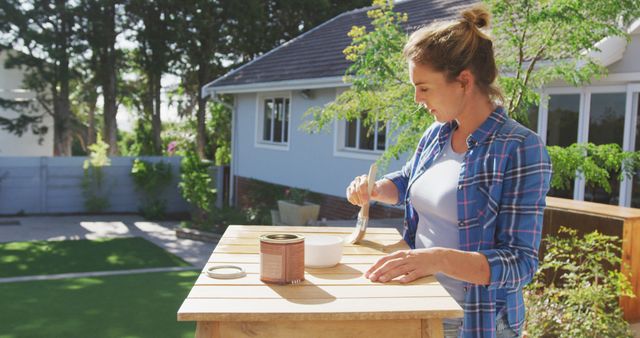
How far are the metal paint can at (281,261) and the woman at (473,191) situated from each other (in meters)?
0.21

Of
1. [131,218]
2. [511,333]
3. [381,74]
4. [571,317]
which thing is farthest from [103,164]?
[511,333]

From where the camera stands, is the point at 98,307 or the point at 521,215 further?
the point at 98,307

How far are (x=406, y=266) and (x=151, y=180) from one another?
14.2m

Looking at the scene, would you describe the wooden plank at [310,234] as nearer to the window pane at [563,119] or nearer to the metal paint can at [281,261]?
the metal paint can at [281,261]

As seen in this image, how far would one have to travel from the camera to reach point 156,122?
21.1 meters

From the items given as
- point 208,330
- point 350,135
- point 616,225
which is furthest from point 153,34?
point 208,330

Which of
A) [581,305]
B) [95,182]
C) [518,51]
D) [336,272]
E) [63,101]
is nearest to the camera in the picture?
[336,272]

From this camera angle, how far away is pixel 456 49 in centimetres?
184

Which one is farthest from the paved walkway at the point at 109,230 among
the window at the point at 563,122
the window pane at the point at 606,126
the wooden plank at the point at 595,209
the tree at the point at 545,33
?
the tree at the point at 545,33

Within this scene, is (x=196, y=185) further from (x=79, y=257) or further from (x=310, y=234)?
(x=310, y=234)

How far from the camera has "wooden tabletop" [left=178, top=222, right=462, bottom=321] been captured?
56.5 inches

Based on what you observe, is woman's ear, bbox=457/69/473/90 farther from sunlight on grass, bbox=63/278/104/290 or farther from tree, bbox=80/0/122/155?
tree, bbox=80/0/122/155

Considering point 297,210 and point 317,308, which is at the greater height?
point 317,308

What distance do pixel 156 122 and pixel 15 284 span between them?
1388 centimetres
